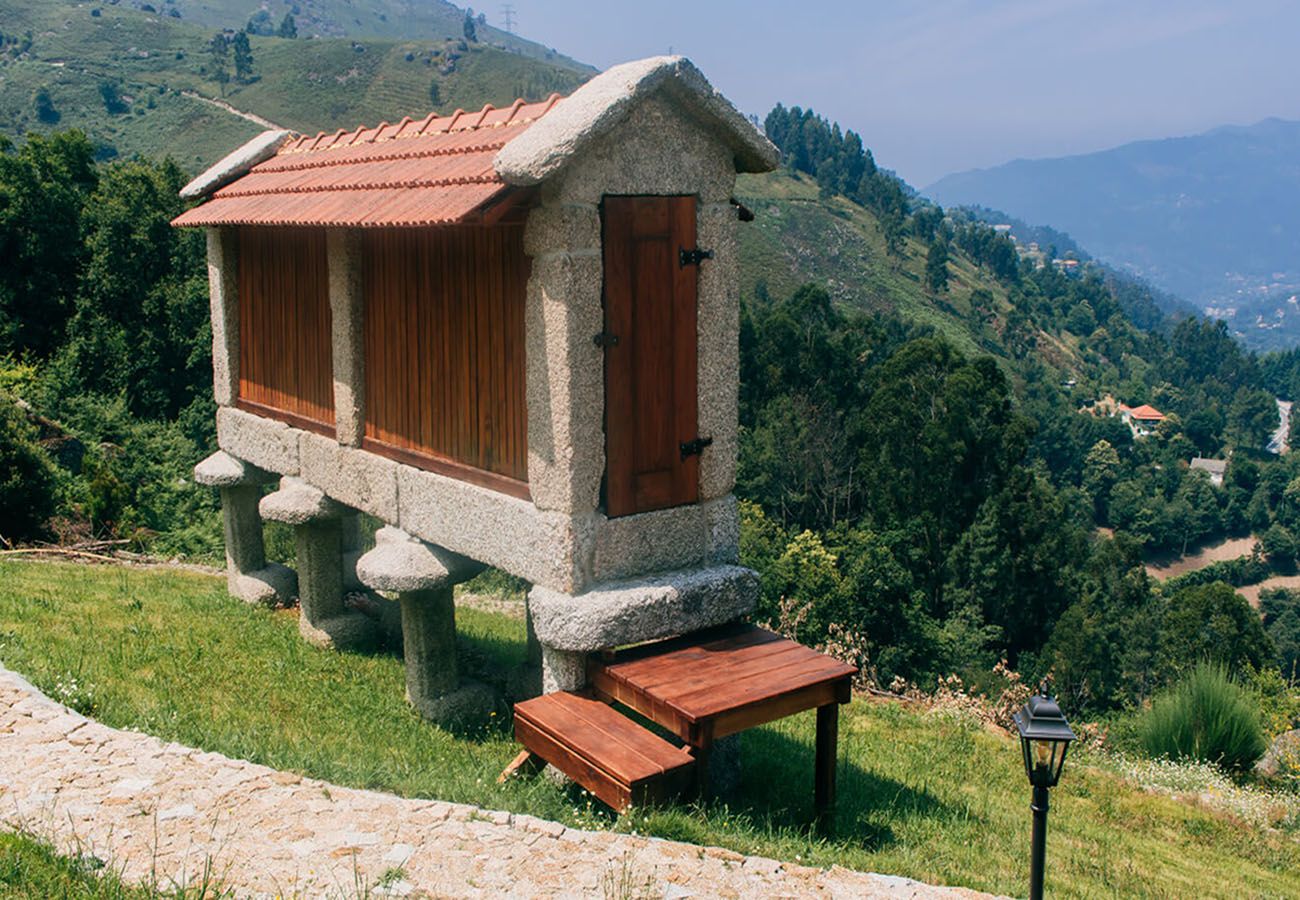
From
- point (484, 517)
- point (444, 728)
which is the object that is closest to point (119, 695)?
point (444, 728)

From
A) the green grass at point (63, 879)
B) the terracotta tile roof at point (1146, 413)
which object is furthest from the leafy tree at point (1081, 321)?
the green grass at point (63, 879)

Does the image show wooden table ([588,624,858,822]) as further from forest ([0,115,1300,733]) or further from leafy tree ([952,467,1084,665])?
leafy tree ([952,467,1084,665])

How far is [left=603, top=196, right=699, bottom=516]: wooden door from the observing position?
6680 millimetres

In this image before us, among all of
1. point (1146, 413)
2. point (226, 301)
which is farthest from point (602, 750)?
point (1146, 413)

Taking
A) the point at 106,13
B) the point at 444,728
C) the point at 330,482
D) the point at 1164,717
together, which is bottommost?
the point at 1164,717

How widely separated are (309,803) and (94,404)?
68.4 ft

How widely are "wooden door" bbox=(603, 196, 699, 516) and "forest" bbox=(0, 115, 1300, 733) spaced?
781 cm

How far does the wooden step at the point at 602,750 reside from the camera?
18.8 feet

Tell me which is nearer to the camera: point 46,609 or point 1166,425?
point 46,609

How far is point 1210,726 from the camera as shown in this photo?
1063 cm

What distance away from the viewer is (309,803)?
5.70 m

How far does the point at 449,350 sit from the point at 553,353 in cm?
154

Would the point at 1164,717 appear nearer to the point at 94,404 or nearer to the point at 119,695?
the point at 119,695

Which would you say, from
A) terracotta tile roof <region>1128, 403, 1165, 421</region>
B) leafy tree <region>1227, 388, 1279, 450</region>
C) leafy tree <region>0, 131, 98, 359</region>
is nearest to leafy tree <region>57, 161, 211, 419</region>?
leafy tree <region>0, 131, 98, 359</region>
